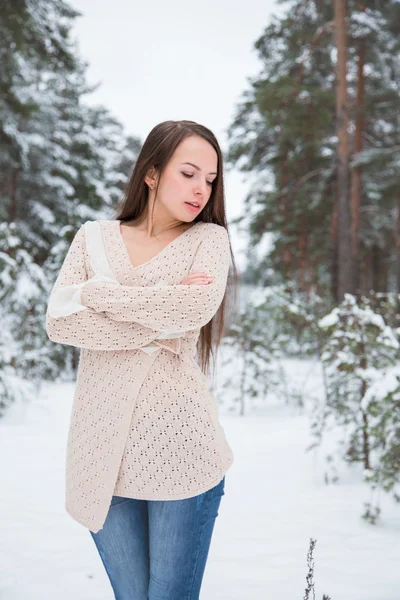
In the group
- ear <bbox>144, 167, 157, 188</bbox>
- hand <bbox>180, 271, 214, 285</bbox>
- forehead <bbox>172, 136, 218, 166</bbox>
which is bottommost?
hand <bbox>180, 271, 214, 285</bbox>

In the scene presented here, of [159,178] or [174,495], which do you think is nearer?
[174,495]

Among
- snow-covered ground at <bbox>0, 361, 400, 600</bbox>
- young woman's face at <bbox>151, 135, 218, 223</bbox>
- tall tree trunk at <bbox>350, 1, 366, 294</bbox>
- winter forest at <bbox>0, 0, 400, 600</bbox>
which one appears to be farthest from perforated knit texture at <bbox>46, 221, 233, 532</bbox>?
tall tree trunk at <bbox>350, 1, 366, 294</bbox>

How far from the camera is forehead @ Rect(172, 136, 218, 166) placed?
1611mm

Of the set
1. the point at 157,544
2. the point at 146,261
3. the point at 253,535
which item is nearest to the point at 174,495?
the point at 157,544

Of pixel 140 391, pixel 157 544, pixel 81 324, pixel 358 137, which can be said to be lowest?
pixel 157 544

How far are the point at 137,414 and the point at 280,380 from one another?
640cm

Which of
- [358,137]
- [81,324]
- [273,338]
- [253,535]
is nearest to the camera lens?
[81,324]

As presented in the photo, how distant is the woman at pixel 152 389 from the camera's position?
1.41m

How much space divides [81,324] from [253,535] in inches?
98.3

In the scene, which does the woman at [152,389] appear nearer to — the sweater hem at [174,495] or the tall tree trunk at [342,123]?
the sweater hem at [174,495]

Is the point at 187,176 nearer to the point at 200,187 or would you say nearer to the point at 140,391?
the point at 200,187

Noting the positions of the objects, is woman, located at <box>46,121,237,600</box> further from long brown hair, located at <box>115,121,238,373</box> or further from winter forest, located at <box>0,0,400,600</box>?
winter forest, located at <box>0,0,400,600</box>

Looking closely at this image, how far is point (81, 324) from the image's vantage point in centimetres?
152

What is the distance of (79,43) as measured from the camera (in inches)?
807
